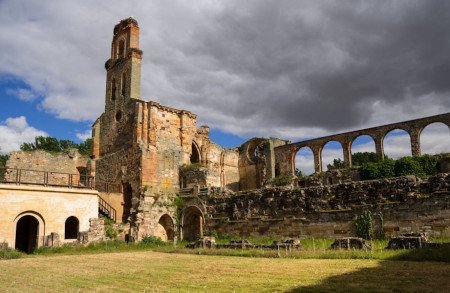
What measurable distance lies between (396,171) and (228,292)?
71.9 feet

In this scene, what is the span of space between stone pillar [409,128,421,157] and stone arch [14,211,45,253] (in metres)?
23.8

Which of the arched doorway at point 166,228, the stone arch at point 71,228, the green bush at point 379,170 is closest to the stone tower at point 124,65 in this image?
the arched doorway at point 166,228

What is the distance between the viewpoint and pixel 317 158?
106ft

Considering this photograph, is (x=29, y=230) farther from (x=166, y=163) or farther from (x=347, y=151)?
(x=347, y=151)

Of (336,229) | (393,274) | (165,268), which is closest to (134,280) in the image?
(165,268)

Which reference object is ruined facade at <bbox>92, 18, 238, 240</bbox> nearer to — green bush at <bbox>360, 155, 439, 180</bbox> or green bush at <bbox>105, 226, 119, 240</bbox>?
green bush at <bbox>105, 226, 119, 240</bbox>

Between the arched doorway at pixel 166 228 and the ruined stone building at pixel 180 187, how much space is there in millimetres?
94

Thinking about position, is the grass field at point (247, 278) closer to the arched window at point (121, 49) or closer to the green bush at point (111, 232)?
the green bush at point (111, 232)

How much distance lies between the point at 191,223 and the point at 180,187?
3.08m

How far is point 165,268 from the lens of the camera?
1081cm

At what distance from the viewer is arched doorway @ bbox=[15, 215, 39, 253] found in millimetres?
21219

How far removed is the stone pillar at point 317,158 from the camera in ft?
105

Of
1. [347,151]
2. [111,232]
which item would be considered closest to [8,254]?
[111,232]

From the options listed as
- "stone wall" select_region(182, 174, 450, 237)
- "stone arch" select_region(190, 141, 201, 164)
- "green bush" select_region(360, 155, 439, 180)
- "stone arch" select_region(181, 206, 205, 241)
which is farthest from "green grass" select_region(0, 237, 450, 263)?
"stone arch" select_region(190, 141, 201, 164)
